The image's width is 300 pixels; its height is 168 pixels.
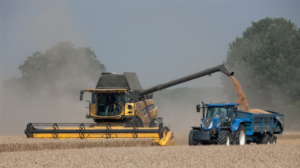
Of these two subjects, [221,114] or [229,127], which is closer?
[229,127]

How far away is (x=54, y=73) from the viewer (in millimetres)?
47312

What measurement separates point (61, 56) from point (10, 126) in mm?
10862

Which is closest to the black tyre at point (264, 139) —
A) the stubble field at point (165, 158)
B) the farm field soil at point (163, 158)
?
the stubble field at point (165, 158)

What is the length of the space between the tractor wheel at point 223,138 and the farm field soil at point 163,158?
1.80 meters

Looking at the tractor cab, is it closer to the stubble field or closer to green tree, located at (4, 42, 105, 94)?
the stubble field

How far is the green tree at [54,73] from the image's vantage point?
156 feet

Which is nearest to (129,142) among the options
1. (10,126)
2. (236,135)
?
(236,135)

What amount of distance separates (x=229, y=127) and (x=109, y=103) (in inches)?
241

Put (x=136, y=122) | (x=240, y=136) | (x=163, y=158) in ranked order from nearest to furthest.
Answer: (x=163, y=158)
(x=240, y=136)
(x=136, y=122)

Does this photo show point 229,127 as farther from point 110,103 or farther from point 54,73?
point 54,73

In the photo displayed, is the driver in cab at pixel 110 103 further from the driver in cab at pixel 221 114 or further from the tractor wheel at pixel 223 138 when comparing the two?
the tractor wheel at pixel 223 138

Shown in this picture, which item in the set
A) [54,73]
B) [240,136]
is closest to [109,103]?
[240,136]

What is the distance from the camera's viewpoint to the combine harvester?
1652cm

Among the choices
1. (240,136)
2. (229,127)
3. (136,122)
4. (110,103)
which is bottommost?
(240,136)
